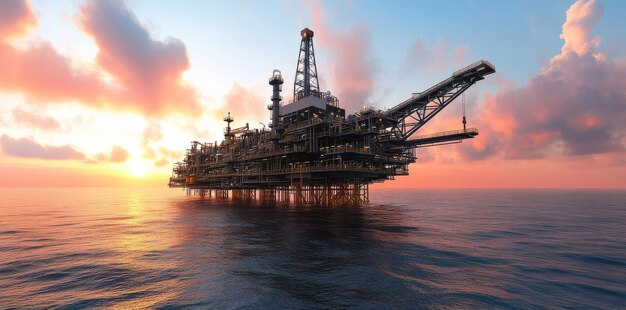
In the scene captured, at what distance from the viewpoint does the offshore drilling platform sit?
55.2 m

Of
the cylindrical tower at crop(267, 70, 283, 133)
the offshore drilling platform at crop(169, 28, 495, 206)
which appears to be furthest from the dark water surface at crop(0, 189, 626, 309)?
the cylindrical tower at crop(267, 70, 283, 133)

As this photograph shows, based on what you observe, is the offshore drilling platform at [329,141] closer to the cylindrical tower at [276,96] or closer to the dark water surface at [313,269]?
the cylindrical tower at [276,96]

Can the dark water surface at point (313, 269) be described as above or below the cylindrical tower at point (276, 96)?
below

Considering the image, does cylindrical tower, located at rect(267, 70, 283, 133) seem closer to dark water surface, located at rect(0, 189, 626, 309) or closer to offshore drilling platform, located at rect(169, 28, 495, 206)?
offshore drilling platform, located at rect(169, 28, 495, 206)

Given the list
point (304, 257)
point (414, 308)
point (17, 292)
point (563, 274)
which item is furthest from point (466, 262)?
point (17, 292)

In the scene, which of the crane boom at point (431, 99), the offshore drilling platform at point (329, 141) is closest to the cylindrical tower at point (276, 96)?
the offshore drilling platform at point (329, 141)

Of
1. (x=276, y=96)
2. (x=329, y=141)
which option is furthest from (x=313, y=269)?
(x=276, y=96)

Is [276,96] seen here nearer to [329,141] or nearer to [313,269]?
[329,141]

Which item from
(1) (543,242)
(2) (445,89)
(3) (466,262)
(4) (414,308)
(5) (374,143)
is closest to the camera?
(4) (414,308)

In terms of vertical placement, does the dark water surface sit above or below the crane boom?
below

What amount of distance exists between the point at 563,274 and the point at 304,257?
1919cm

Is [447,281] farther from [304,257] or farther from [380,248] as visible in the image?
[304,257]

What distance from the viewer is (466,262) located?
75.7ft

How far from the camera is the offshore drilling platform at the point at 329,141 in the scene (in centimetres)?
5519
